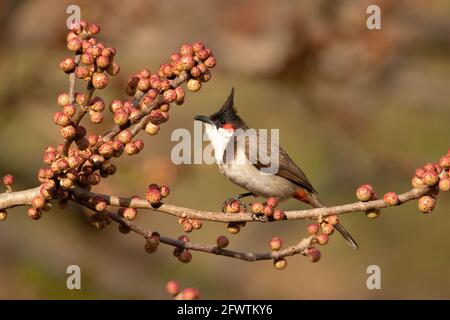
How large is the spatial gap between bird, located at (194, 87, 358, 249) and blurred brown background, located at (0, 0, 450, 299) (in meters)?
0.71

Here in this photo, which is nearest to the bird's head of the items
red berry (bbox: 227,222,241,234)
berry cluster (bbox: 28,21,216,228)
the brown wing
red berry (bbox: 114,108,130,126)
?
the brown wing

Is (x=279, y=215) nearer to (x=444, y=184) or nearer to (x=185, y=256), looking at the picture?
(x=185, y=256)

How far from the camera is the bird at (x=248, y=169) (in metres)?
4.36

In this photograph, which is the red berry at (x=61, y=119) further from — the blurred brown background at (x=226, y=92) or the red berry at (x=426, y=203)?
the blurred brown background at (x=226, y=92)

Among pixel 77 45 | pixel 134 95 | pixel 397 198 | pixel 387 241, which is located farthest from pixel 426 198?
pixel 387 241

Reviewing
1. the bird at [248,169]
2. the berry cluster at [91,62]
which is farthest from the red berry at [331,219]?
the bird at [248,169]

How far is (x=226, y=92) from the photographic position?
694 cm

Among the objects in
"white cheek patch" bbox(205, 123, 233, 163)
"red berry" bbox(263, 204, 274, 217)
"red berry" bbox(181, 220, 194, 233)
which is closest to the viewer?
"red berry" bbox(181, 220, 194, 233)

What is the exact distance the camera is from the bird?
4.36 meters

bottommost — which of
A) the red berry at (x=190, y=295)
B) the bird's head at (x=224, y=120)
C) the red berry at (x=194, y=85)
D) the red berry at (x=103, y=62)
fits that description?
the red berry at (x=190, y=295)

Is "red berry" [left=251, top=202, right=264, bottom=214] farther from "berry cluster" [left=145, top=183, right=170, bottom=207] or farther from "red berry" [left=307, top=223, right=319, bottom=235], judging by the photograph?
"berry cluster" [left=145, top=183, right=170, bottom=207]

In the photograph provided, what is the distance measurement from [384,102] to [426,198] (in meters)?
4.11

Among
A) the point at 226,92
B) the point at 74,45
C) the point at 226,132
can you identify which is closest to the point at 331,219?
the point at 74,45

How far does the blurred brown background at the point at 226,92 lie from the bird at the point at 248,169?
0.71 m
